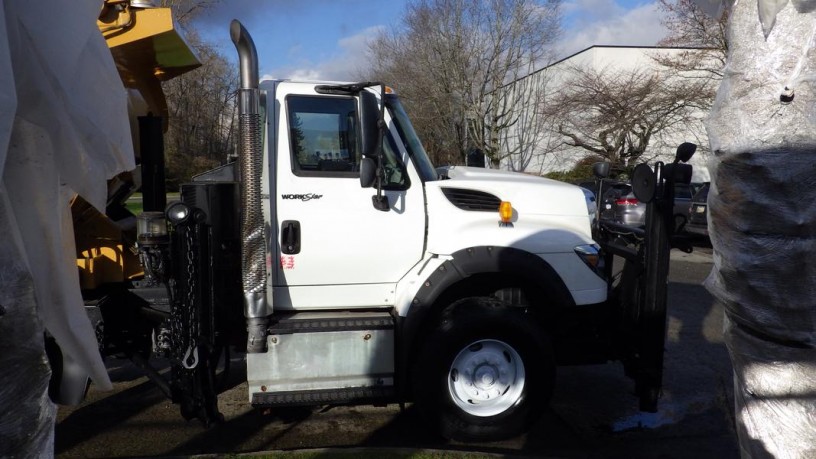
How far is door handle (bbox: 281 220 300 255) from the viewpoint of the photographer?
453cm

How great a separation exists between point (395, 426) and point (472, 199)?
1.87 metres

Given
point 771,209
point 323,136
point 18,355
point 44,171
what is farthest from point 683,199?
point 18,355

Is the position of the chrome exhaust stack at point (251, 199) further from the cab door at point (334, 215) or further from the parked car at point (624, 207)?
the parked car at point (624, 207)

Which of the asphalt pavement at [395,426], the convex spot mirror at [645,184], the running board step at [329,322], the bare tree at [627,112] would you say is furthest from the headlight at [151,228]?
the bare tree at [627,112]

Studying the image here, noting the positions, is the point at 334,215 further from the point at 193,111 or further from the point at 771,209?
the point at 193,111

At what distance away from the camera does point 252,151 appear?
4.35 m

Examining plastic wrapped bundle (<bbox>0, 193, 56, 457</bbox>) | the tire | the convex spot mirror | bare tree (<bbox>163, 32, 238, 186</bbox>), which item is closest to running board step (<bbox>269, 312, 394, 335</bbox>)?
the tire

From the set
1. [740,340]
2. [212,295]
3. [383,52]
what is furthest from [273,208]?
[383,52]

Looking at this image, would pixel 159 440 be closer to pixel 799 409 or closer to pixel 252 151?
pixel 252 151

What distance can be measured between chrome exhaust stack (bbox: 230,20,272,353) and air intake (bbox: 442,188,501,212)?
1359 mm

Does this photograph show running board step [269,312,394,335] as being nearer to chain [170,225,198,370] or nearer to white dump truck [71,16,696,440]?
white dump truck [71,16,696,440]

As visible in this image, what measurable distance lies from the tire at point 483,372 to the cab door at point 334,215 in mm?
530

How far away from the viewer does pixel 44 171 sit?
188 cm

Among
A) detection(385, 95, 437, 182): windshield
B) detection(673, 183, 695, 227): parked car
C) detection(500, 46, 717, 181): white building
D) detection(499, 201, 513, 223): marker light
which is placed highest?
detection(500, 46, 717, 181): white building
